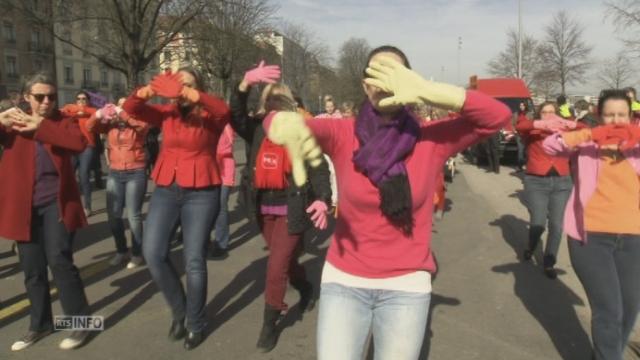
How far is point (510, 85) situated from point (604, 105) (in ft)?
62.4

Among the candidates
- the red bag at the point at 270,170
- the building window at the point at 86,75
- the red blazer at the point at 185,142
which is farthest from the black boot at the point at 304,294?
the building window at the point at 86,75

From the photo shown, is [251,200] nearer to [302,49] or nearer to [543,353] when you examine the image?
[543,353]

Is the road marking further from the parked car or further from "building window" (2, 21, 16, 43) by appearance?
"building window" (2, 21, 16, 43)

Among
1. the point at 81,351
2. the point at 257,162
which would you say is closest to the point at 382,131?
the point at 257,162

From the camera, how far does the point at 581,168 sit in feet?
11.6

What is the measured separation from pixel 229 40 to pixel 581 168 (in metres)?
29.7

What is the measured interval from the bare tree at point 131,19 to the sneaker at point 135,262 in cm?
1619

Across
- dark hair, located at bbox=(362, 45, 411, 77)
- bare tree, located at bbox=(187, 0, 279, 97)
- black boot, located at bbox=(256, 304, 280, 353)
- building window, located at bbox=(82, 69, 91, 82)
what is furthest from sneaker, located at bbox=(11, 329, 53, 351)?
building window, located at bbox=(82, 69, 91, 82)

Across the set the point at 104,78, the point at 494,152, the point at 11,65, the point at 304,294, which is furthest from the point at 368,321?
the point at 104,78

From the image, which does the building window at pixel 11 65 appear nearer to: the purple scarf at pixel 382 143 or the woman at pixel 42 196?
the woman at pixel 42 196

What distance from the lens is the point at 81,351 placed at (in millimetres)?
4180

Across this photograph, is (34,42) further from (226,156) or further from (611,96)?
(611,96)

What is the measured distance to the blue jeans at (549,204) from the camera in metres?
6.21

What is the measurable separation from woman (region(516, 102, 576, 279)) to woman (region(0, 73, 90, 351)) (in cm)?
445
